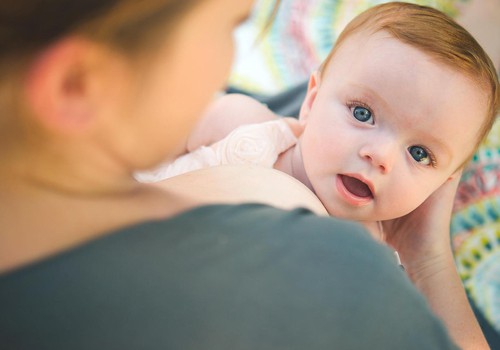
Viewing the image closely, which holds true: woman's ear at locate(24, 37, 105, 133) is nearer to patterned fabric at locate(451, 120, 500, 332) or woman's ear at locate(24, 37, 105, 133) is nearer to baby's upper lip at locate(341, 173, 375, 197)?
baby's upper lip at locate(341, 173, 375, 197)

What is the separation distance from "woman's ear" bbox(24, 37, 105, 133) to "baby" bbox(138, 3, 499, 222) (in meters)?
0.64

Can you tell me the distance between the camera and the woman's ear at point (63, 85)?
0.37 metres

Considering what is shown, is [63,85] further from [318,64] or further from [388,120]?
[318,64]

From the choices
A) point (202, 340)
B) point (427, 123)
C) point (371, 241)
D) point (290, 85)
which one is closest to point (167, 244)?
point (202, 340)

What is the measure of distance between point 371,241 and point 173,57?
0.25 meters

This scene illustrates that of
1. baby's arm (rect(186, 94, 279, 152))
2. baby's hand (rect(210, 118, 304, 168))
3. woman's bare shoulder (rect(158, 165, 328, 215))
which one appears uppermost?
woman's bare shoulder (rect(158, 165, 328, 215))

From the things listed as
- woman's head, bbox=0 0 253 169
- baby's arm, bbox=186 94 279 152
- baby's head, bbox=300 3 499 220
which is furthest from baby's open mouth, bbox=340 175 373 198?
woman's head, bbox=0 0 253 169

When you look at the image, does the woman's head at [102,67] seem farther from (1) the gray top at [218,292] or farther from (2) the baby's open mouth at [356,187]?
(2) the baby's open mouth at [356,187]

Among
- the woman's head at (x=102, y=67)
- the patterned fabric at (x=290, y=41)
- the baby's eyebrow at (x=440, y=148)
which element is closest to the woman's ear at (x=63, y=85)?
the woman's head at (x=102, y=67)

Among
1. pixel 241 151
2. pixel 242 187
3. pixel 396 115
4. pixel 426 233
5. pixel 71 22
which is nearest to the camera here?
pixel 71 22

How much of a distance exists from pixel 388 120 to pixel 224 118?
0.41 m

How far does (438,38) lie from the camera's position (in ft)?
3.26

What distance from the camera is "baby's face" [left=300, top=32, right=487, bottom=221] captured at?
96 centimetres

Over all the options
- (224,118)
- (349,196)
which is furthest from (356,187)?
(224,118)
